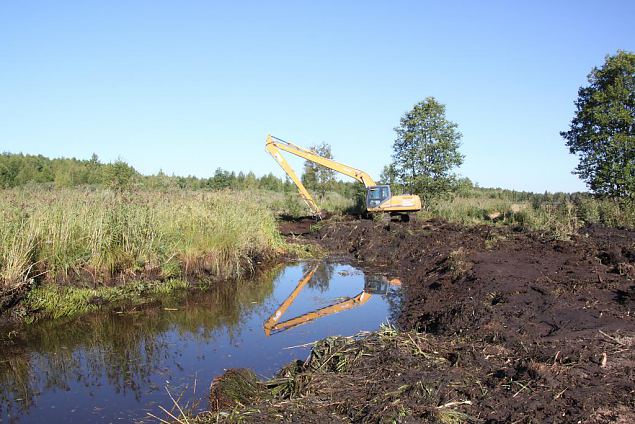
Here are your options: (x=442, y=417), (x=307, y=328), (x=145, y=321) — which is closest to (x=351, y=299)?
(x=307, y=328)

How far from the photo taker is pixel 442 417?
4.14 meters

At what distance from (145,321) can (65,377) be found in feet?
7.79

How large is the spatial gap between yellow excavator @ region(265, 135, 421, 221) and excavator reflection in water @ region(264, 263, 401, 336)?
28.3ft

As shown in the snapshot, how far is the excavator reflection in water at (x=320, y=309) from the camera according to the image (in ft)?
28.5

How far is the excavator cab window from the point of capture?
72.2 ft

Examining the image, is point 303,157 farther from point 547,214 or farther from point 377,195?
point 547,214

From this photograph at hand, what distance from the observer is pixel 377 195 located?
2219 centimetres

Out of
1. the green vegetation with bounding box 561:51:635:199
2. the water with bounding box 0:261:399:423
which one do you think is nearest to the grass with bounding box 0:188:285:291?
the water with bounding box 0:261:399:423

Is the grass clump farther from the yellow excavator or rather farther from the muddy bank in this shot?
the yellow excavator

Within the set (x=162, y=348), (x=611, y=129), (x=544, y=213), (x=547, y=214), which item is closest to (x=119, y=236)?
(x=162, y=348)

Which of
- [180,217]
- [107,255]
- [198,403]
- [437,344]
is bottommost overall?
[198,403]

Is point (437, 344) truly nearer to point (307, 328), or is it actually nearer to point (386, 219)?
point (307, 328)

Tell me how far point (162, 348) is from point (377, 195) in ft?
52.4

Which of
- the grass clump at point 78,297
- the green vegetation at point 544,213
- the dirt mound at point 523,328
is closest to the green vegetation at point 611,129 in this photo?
the green vegetation at point 544,213
